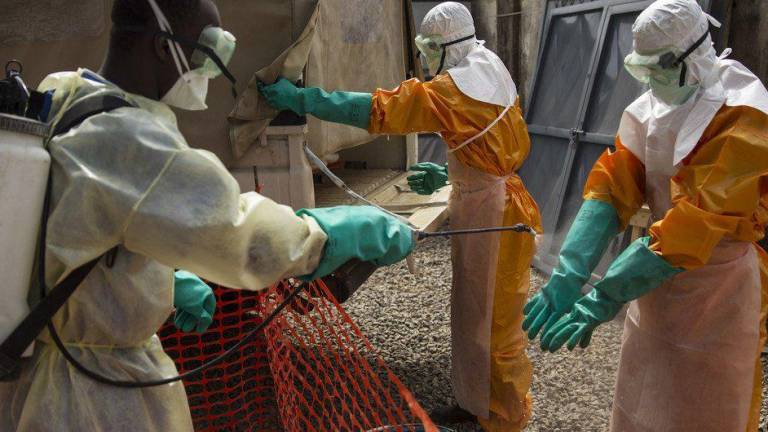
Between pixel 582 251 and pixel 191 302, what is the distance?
149 cm

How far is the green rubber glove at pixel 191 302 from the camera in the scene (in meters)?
2.15

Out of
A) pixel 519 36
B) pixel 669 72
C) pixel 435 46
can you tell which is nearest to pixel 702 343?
pixel 669 72

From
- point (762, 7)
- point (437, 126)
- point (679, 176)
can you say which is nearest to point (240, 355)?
point (437, 126)

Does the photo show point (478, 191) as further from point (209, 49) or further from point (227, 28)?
point (209, 49)

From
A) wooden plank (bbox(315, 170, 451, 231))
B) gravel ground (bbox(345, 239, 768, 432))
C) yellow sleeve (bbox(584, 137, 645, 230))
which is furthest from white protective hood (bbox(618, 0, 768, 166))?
gravel ground (bbox(345, 239, 768, 432))

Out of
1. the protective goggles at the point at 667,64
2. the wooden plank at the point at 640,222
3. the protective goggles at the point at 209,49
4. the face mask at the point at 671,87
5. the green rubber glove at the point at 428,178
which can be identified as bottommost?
the wooden plank at the point at 640,222

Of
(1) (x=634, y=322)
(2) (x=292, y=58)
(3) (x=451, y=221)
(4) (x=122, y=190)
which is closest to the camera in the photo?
(4) (x=122, y=190)

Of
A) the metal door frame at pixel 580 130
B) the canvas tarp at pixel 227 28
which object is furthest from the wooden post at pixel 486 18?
the canvas tarp at pixel 227 28

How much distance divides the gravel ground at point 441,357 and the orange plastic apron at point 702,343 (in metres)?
1.34

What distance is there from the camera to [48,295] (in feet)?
5.00

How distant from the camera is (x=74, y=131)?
1.50 meters

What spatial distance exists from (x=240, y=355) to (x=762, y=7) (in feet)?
13.1

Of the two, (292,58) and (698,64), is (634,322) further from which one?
(292,58)

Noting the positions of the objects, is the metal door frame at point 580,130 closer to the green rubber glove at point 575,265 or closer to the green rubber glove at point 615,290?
the green rubber glove at point 575,265
